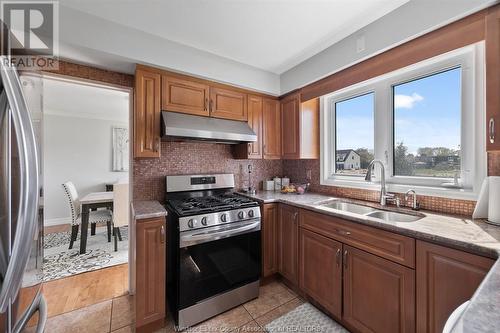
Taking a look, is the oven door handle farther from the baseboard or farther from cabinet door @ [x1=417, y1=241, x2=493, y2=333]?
the baseboard

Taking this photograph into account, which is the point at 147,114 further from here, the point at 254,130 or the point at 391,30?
the point at 391,30

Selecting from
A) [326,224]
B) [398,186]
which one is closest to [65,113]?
[326,224]

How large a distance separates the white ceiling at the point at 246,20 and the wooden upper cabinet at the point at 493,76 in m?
0.54

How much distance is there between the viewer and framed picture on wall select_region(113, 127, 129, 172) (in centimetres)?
484

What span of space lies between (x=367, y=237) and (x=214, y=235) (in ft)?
3.74

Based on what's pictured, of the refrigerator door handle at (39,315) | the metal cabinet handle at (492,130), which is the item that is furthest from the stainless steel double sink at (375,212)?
the refrigerator door handle at (39,315)

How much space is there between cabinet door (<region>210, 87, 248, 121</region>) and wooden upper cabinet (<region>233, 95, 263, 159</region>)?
0.09 metres

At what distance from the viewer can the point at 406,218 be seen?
5.31 feet

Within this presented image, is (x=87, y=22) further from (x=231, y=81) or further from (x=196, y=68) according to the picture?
(x=231, y=81)

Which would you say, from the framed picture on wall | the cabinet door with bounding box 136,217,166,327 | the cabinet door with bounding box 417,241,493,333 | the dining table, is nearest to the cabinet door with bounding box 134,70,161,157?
the cabinet door with bounding box 136,217,166,327

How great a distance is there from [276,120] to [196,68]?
1.17 meters

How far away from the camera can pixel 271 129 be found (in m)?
2.71

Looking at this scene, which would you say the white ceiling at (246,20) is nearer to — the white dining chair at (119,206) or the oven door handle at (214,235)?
the oven door handle at (214,235)

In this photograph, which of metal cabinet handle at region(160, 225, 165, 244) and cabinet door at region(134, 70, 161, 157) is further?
cabinet door at region(134, 70, 161, 157)
